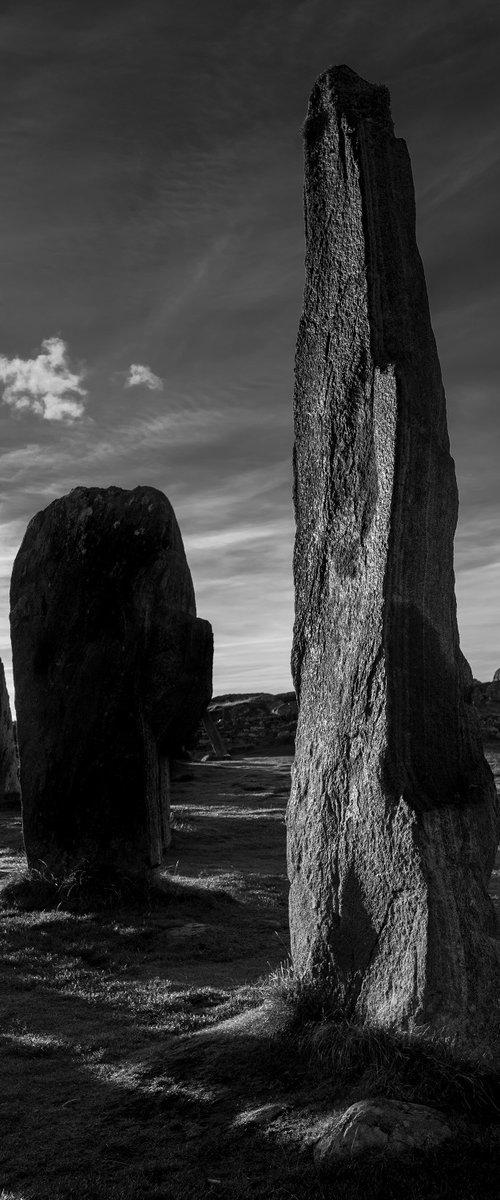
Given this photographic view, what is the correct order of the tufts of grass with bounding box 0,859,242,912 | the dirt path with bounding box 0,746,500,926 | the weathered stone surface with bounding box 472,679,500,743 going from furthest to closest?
the weathered stone surface with bounding box 472,679,500,743 → the dirt path with bounding box 0,746,500,926 → the tufts of grass with bounding box 0,859,242,912

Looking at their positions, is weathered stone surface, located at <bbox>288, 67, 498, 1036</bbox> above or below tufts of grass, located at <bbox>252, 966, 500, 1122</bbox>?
Result: above

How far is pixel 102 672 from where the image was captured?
11273 millimetres

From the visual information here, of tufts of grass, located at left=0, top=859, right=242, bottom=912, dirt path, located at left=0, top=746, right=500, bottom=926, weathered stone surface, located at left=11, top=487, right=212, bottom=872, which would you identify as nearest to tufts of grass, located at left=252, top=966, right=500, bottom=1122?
dirt path, located at left=0, top=746, right=500, bottom=926

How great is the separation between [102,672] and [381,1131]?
715 cm

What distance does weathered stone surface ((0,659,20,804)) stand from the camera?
65.6 ft

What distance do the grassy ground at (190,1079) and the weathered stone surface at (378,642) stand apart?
39 cm

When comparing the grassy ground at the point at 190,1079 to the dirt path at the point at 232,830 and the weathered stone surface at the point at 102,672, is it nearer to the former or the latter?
the dirt path at the point at 232,830

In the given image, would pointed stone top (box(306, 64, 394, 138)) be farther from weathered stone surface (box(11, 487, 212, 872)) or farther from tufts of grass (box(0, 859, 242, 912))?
tufts of grass (box(0, 859, 242, 912))

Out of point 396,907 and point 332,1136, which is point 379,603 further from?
point 332,1136

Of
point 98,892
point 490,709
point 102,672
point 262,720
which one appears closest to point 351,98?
point 102,672

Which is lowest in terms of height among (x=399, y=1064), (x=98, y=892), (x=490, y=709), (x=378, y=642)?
(x=399, y=1064)

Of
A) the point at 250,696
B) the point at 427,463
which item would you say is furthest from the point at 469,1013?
the point at 250,696

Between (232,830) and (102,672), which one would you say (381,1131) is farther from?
(232,830)

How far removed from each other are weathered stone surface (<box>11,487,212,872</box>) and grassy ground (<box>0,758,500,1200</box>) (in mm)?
1582
